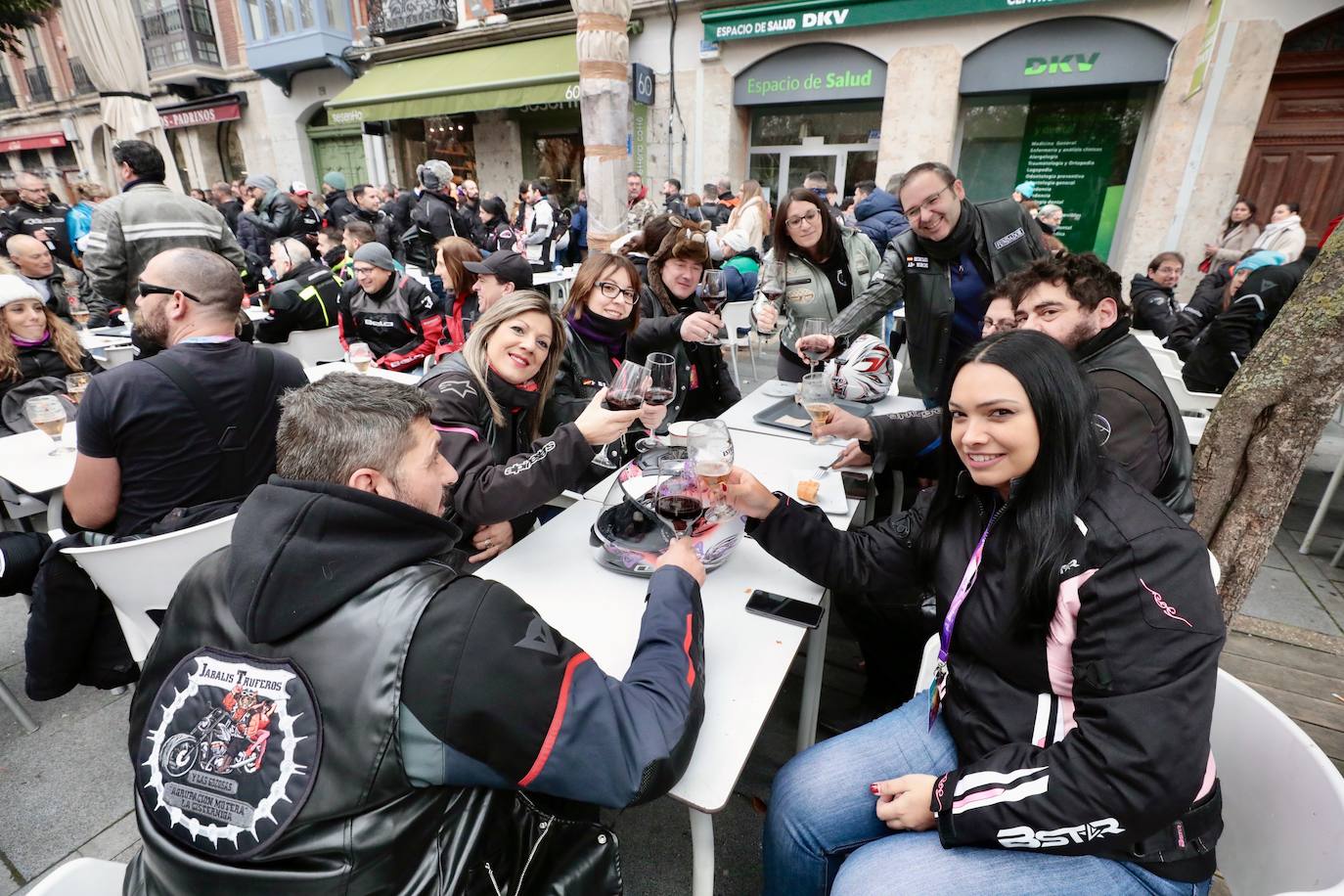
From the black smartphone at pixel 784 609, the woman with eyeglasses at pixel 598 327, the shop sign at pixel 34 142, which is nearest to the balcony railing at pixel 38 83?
the shop sign at pixel 34 142

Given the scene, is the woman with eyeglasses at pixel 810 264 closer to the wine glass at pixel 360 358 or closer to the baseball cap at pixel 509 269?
the baseball cap at pixel 509 269

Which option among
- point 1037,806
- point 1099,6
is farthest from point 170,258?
point 1099,6

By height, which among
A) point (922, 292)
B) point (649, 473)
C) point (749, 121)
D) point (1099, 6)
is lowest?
point (649, 473)

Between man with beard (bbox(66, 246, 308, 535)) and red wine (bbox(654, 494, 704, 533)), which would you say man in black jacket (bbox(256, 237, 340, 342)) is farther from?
red wine (bbox(654, 494, 704, 533))

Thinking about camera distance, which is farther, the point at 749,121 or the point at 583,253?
the point at 749,121

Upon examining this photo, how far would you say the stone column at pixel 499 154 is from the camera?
14.1 meters

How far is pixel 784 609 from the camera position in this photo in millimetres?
1579

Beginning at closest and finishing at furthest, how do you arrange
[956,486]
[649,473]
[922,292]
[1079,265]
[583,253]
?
[956,486] → [1079,265] → [649,473] → [922,292] → [583,253]

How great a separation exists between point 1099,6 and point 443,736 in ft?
36.1

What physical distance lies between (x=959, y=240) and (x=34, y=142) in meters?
32.1

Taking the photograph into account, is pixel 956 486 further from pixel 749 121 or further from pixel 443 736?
pixel 749 121

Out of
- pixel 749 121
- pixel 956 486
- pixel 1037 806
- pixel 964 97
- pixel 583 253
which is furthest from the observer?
pixel 749 121

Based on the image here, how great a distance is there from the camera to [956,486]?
5.22 ft

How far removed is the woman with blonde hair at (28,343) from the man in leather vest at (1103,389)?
3834 mm
